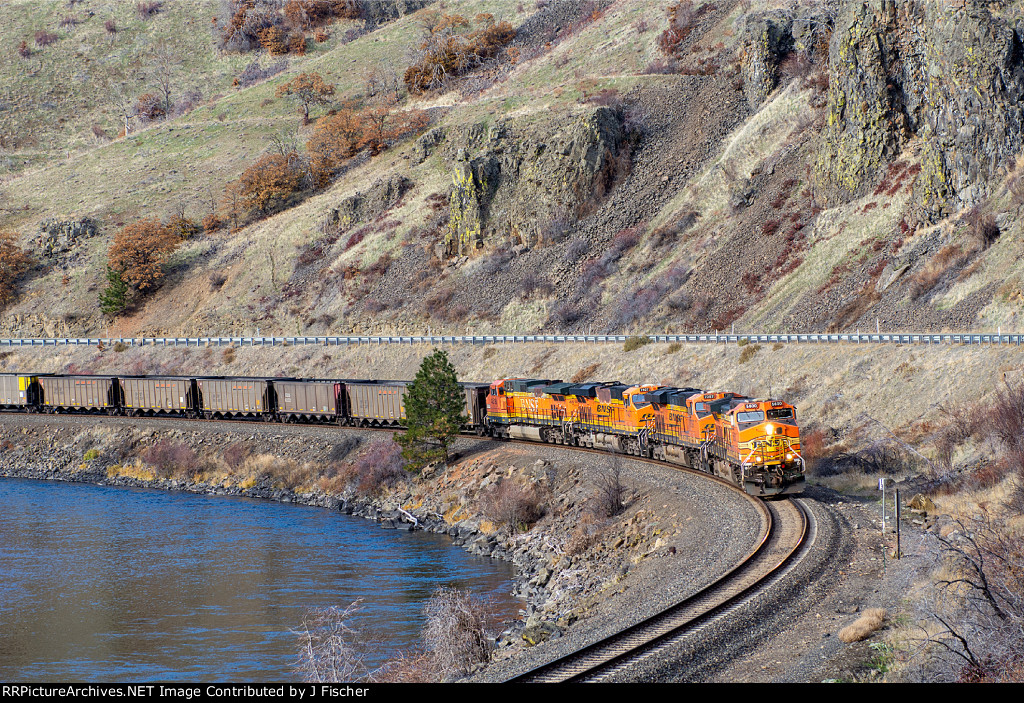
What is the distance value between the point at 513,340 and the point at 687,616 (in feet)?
169

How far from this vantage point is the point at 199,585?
3428 centimetres

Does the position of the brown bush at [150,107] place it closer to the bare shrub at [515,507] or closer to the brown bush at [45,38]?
the brown bush at [45,38]

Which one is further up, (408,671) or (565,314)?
(565,314)

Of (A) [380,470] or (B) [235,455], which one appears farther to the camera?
(B) [235,455]

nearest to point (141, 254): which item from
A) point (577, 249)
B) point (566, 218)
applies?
point (566, 218)

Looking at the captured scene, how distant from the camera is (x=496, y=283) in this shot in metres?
88.4

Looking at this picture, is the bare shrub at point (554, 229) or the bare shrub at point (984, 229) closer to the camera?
the bare shrub at point (984, 229)

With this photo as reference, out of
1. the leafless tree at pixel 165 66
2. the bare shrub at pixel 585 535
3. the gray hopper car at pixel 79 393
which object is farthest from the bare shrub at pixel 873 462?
the leafless tree at pixel 165 66

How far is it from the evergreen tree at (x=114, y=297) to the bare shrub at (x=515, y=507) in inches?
2938

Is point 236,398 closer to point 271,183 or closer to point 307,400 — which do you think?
point 307,400

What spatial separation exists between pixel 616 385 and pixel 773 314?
1010 inches

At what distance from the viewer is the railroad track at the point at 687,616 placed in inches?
727

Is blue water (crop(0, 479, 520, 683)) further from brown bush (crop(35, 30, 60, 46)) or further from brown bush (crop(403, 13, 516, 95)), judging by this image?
brown bush (crop(35, 30, 60, 46))

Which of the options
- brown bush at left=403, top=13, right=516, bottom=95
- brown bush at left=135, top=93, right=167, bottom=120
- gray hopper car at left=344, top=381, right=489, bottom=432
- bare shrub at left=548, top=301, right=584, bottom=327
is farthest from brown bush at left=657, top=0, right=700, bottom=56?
brown bush at left=135, top=93, right=167, bottom=120
